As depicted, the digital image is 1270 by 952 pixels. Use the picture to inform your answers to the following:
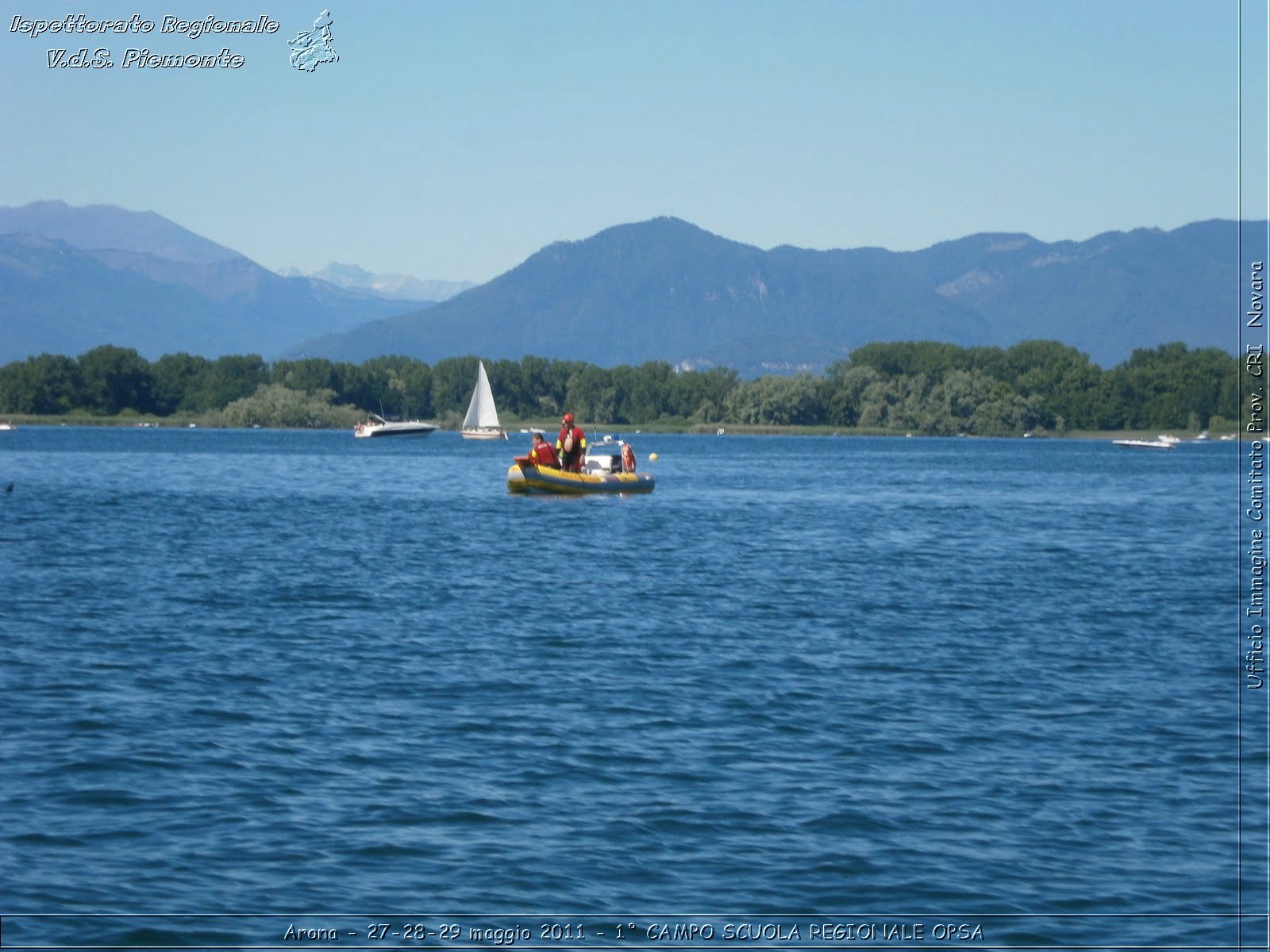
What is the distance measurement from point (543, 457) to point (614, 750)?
148 feet

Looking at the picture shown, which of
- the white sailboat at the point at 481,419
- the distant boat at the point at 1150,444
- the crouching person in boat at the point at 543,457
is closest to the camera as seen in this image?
the crouching person in boat at the point at 543,457

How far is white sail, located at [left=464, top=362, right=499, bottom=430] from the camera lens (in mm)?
157250

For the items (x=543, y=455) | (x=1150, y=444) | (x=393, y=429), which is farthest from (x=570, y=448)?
(x=393, y=429)

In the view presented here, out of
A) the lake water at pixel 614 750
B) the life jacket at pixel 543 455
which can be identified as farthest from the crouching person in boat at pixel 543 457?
the lake water at pixel 614 750

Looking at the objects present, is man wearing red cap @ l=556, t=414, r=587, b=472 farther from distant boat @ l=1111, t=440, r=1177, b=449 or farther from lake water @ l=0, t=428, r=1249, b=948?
distant boat @ l=1111, t=440, r=1177, b=449

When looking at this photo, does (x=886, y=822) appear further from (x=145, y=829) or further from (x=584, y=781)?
(x=145, y=829)

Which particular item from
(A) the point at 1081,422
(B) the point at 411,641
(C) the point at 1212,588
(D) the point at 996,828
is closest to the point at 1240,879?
(D) the point at 996,828

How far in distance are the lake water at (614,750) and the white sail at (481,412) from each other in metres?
116

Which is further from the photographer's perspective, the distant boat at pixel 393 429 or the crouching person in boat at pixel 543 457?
the distant boat at pixel 393 429

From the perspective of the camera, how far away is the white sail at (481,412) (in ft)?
516

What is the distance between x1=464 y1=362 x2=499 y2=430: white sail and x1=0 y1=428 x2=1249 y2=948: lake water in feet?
380

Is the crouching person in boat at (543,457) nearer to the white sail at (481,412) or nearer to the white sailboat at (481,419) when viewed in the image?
the white sail at (481,412)

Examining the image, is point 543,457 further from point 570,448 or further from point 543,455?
point 570,448

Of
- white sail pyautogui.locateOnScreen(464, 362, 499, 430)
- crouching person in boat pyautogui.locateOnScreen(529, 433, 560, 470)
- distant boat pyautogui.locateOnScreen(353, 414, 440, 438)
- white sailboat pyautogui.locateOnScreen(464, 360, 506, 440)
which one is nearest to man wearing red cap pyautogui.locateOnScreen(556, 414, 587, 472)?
crouching person in boat pyautogui.locateOnScreen(529, 433, 560, 470)
